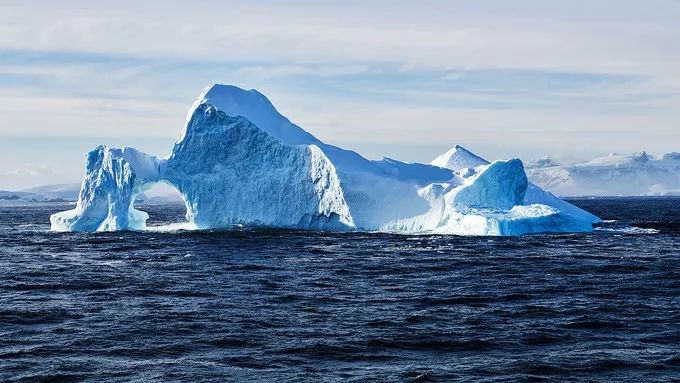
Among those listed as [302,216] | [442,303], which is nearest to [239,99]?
[302,216]

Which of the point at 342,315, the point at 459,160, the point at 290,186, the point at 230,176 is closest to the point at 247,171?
the point at 230,176

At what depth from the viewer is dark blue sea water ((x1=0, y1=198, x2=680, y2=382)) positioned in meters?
14.5

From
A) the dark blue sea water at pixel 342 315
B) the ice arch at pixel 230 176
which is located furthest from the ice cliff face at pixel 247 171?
the dark blue sea water at pixel 342 315

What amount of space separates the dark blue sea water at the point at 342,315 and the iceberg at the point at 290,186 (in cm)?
767

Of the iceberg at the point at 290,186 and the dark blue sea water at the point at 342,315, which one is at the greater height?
the iceberg at the point at 290,186

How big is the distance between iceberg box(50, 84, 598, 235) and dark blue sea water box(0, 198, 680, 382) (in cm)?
767

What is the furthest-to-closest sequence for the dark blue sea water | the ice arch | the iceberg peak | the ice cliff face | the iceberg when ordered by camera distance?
the iceberg peak
the ice cliff face
the ice arch
the iceberg
the dark blue sea water

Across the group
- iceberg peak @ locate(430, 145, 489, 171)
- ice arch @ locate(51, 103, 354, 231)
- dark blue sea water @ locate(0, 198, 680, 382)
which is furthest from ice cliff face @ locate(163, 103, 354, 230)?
iceberg peak @ locate(430, 145, 489, 171)

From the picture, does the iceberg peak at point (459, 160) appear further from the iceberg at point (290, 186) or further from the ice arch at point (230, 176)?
the ice arch at point (230, 176)

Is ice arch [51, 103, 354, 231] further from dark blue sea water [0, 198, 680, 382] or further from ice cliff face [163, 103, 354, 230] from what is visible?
dark blue sea water [0, 198, 680, 382]

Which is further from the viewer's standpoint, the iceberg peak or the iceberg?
the iceberg peak

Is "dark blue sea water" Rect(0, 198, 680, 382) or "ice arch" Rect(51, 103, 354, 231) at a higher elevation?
"ice arch" Rect(51, 103, 354, 231)

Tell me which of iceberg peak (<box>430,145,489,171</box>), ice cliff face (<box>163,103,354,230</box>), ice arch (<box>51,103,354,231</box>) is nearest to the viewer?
ice arch (<box>51,103,354,231</box>)

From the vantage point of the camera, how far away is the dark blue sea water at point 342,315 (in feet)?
47.6
